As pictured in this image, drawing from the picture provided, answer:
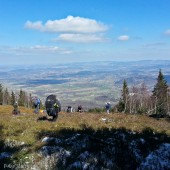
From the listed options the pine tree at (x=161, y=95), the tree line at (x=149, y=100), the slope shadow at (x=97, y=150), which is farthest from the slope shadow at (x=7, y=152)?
the pine tree at (x=161, y=95)

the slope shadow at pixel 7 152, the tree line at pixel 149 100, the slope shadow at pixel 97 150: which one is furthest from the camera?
the tree line at pixel 149 100

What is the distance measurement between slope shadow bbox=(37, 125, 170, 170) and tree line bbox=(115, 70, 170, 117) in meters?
68.0

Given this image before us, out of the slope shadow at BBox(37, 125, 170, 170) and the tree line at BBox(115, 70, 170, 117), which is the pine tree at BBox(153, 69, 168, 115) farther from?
the slope shadow at BBox(37, 125, 170, 170)

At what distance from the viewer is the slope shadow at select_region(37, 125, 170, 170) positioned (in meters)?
15.0

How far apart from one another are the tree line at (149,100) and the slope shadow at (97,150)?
68.0 meters

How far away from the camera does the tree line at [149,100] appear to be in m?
96.4

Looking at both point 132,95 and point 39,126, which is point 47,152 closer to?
point 39,126

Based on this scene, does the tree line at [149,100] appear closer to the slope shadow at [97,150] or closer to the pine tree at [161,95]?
the pine tree at [161,95]

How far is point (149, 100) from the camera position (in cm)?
10881

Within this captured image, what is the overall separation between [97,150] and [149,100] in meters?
95.1

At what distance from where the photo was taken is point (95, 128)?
73.5ft

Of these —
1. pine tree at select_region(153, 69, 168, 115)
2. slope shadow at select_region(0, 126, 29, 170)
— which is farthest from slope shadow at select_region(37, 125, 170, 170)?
pine tree at select_region(153, 69, 168, 115)

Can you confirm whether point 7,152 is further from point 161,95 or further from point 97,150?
point 161,95

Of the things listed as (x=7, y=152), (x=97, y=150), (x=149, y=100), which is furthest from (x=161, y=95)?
(x=7, y=152)
